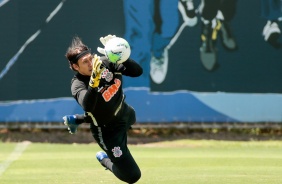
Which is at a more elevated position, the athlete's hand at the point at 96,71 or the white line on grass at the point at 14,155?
the athlete's hand at the point at 96,71

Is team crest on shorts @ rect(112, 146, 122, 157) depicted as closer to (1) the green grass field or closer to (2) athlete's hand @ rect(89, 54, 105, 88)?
(2) athlete's hand @ rect(89, 54, 105, 88)

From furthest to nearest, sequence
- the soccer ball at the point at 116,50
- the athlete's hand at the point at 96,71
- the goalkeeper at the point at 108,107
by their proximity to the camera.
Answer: the goalkeeper at the point at 108,107
the soccer ball at the point at 116,50
the athlete's hand at the point at 96,71

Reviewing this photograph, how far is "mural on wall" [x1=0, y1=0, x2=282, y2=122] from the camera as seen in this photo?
19859 millimetres

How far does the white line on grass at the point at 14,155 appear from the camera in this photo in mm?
13756

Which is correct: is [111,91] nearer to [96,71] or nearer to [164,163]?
[96,71]

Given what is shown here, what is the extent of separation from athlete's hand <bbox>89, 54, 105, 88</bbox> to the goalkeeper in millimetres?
367

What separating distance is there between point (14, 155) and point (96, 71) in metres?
8.07

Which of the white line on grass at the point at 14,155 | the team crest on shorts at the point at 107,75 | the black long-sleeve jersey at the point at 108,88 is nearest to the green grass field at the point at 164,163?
the white line on grass at the point at 14,155

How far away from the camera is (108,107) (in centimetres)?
937

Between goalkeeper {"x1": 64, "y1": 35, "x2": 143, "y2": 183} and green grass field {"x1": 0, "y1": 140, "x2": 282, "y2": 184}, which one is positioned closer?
goalkeeper {"x1": 64, "y1": 35, "x2": 143, "y2": 183}

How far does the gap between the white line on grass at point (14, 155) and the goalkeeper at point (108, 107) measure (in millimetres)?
3582

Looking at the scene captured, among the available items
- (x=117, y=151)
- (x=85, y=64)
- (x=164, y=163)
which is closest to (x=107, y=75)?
(x=85, y=64)

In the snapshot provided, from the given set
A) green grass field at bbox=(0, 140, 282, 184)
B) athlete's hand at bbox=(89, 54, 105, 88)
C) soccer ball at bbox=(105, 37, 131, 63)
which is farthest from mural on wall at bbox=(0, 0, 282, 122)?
athlete's hand at bbox=(89, 54, 105, 88)

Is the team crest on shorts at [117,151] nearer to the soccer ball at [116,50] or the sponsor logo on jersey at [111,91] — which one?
the sponsor logo on jersey at [111,91]
